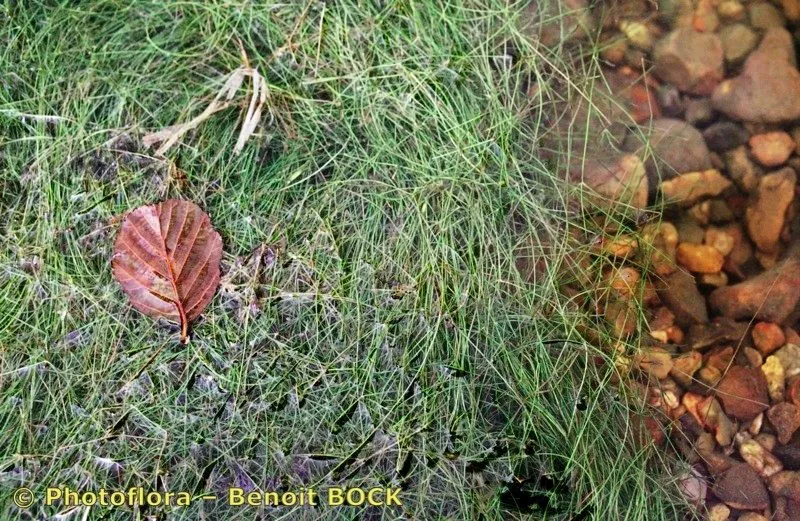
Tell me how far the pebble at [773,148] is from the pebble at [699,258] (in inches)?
7.2

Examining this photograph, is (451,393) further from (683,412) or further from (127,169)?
(127,169)

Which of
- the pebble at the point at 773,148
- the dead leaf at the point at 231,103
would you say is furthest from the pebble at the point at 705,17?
the dead leaf at the point at 231,103

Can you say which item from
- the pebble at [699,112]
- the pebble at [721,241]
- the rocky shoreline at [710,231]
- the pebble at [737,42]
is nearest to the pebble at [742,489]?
the rocky shoreline at [710,231]

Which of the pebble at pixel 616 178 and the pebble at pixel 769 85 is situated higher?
the pebble at pixel 769 85

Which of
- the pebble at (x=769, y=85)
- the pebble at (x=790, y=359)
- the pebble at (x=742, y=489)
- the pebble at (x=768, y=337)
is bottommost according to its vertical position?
the pebble at (x=742, y=489)

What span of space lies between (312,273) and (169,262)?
0.84 ft

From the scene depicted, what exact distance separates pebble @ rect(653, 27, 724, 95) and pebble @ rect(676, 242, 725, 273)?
0.28m

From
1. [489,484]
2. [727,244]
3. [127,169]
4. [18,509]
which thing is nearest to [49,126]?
[127,169]

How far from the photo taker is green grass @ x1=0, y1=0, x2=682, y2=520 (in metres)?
1.15

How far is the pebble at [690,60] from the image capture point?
1189 millimetres

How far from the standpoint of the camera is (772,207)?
1.17m

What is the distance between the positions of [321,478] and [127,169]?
667 mm

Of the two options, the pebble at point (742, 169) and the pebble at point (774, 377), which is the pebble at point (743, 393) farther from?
the pebble at point (742, 169)

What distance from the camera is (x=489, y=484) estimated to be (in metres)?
1.15
